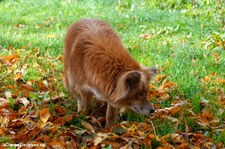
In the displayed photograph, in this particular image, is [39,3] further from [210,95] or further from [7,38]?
[210,95]

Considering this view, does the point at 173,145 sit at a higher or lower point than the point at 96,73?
lower

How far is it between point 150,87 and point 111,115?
104cm

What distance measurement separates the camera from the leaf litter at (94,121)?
12.3 feet

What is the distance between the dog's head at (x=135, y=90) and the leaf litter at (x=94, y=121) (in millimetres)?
246

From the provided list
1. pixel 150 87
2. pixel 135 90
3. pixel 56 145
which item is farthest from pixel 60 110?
pixel 150 87

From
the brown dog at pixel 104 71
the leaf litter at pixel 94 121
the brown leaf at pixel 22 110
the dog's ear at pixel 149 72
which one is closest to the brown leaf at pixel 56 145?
the leaf litter at pixel 94 121

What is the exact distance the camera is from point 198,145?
3840mm

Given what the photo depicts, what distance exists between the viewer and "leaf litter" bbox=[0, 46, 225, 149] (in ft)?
12.3

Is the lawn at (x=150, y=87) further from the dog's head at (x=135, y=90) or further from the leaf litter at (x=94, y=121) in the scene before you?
the dog's head at (x=135, y=90)

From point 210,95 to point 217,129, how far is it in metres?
0.91

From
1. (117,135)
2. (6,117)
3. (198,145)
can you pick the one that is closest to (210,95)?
(198,145)

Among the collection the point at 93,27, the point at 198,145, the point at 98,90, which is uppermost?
the point at 93,27

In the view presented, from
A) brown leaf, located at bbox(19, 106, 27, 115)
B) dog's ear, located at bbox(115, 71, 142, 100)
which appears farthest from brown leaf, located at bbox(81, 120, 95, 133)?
brown leaf, located at bbox(19, 106, 27, 115)

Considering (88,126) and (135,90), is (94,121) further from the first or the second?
(135,90)
